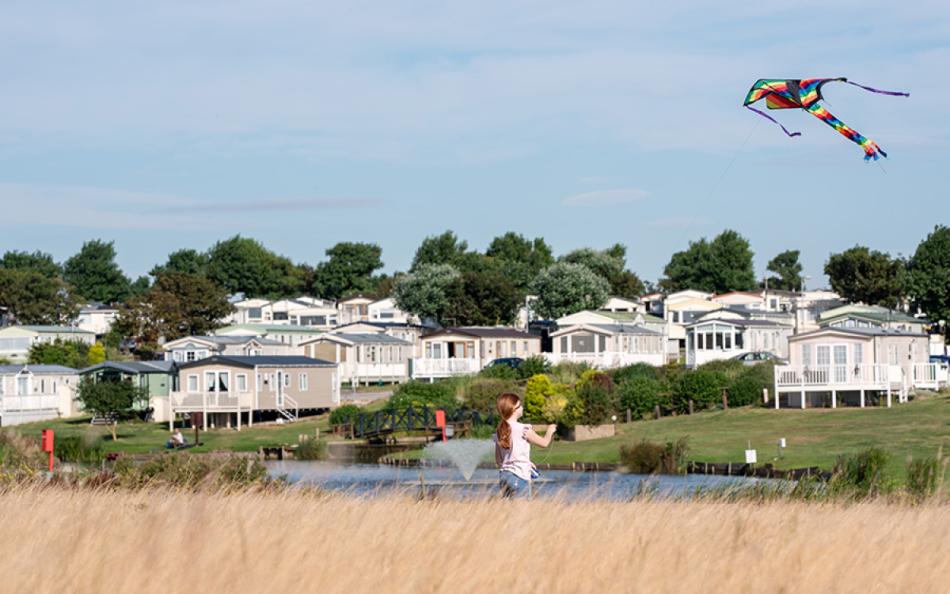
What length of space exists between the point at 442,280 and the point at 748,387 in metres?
58.8

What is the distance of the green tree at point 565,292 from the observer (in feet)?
363

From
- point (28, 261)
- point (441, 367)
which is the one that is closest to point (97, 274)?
point (28, 261)

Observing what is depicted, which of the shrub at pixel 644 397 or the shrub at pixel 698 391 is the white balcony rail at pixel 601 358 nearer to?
the shrub at pixel 644 397

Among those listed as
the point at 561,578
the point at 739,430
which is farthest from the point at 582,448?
the point at 561,578

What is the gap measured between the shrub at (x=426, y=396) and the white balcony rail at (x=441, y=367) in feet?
53.1

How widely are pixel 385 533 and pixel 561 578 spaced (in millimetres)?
1702

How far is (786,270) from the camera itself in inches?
7377

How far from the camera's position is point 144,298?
104m

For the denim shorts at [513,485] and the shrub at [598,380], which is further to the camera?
the shrub at [598,380]

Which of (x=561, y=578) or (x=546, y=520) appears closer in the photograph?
(x=561, y=578)

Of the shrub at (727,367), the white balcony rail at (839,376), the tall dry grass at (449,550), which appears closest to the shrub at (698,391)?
the white balcony rail at (839,376)

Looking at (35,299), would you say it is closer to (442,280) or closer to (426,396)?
(442,280)

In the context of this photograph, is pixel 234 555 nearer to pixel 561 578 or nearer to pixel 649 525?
pixel 561 578

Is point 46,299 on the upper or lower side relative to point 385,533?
upper
